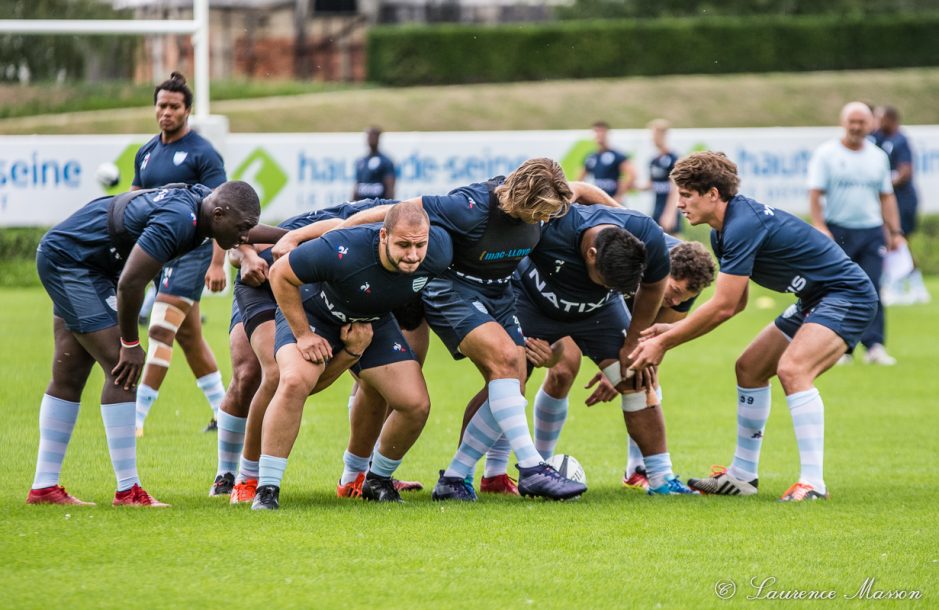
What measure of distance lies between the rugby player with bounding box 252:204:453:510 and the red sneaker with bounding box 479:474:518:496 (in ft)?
2.90

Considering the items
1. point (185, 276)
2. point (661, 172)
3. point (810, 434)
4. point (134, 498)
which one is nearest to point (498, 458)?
point (810, 434)

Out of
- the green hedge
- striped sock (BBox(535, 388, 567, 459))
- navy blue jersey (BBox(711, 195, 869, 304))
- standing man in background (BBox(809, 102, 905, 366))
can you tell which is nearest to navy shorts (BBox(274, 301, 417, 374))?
striped sock (BBox(535, 388, 567, 459))

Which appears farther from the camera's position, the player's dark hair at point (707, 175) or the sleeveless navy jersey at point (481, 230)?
the player's dark hair at point (707, 175)

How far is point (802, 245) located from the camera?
25.3ft

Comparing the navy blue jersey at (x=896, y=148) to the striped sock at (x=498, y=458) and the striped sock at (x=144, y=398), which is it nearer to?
the striped sock at (x=498, y=458)

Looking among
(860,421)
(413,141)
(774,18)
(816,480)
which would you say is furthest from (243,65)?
(816,480)

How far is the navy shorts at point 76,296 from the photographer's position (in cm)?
698

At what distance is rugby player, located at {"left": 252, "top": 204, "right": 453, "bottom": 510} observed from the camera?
672cm

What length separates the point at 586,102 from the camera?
125ft

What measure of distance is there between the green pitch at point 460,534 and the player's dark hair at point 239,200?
1493mm

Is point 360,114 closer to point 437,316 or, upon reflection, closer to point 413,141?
point 413,141

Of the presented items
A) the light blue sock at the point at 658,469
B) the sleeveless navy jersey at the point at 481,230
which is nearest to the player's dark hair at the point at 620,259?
the sleeveless navy jersey at the point at 481,230

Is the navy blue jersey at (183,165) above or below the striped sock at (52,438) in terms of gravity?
above
